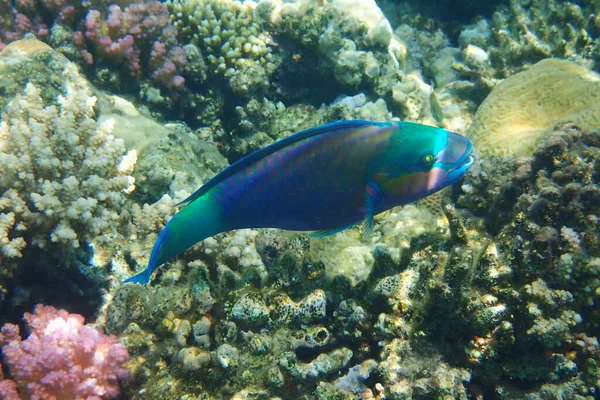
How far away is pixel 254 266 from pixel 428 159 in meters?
1.75

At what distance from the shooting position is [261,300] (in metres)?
2.96

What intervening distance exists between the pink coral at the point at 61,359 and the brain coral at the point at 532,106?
15.3 feet

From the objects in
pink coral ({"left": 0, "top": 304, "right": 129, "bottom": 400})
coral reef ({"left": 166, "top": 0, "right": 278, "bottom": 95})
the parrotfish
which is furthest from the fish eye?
coral reef ({"left": 166, "top": 0, "right": 278, "bottom": 95})

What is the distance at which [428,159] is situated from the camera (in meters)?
2.21

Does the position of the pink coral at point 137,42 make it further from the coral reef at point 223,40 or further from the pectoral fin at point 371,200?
the pectoral fin at point 371,200

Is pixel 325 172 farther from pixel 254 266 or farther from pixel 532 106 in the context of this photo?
pixel 532 106

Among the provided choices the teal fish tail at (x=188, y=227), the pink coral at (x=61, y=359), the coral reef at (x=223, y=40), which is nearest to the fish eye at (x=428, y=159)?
the teal fish tail at (x=188, y=227)

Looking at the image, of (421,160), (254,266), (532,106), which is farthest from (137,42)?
(532,106)

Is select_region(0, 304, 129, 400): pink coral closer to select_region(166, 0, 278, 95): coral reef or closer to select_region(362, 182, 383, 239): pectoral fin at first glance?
select_region(362, 182, 383, 239): pectoral fin

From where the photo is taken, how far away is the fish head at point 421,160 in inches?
87.0

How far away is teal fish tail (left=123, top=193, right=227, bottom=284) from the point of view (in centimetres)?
224

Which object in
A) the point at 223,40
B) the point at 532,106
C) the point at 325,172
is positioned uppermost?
the point at 325,172

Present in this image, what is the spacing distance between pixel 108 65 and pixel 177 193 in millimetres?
2816

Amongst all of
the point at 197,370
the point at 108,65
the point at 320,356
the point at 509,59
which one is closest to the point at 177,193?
the point at 197,370
